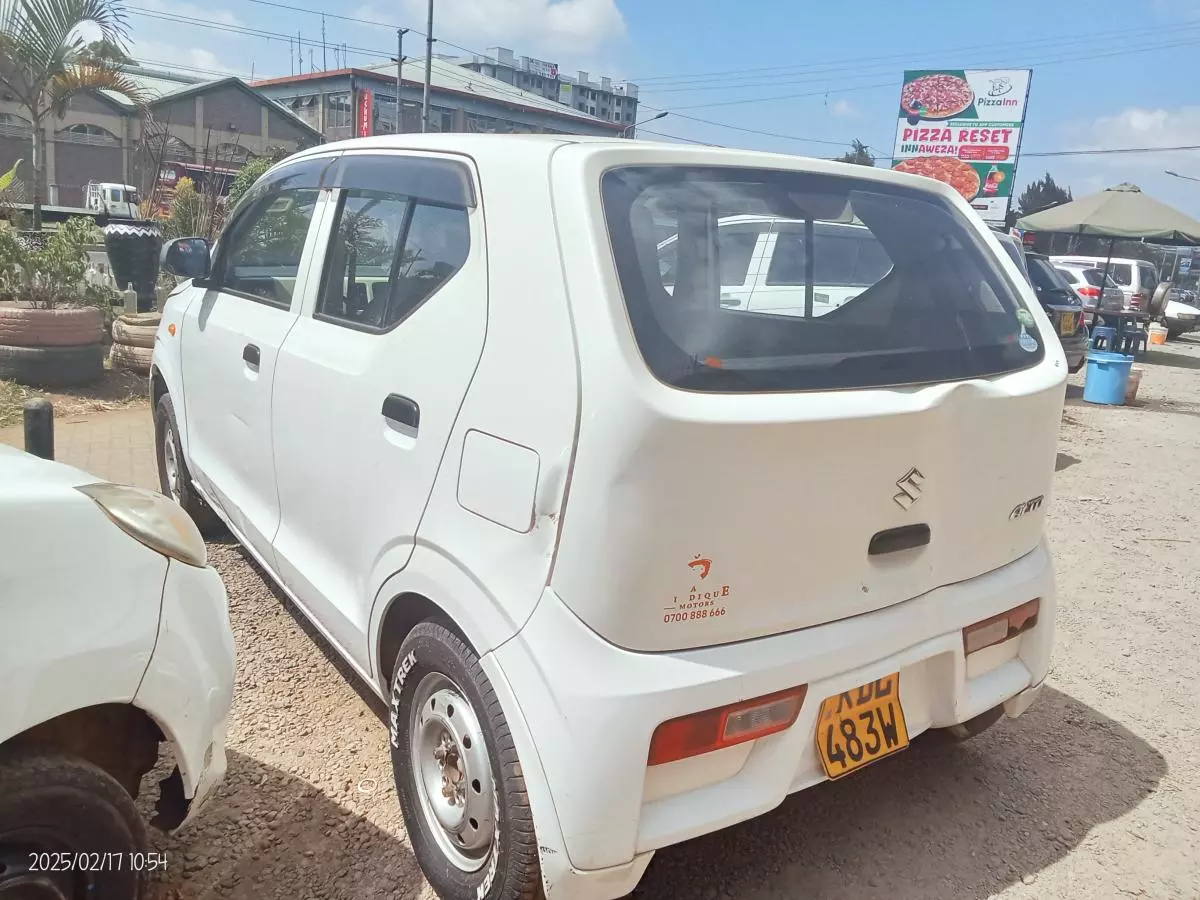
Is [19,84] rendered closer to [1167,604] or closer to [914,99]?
[1167,604]

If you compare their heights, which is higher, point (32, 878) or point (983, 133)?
point (983, 133)

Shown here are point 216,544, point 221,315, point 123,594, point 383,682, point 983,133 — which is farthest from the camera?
point 983,133

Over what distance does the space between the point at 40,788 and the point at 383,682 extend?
0.94 metres

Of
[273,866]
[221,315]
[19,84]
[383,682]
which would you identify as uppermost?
[19,84]

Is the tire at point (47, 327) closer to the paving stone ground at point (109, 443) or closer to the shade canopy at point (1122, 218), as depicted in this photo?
the paving stone ground at point (109, 443)

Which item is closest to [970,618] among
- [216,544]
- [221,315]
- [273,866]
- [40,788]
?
[273,866]

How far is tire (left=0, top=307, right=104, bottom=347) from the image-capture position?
21.4 ft

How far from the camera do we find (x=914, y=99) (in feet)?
73.5

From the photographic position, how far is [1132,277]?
66.5 feet

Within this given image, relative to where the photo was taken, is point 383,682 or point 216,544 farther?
point 216,544

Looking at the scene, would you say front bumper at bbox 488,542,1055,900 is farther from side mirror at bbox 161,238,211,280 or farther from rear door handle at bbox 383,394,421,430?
side mirror at bbox 161,238,211,280

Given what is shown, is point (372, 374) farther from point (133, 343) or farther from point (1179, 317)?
point (1179, 317)

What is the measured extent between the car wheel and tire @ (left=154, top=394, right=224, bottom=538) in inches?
88.2

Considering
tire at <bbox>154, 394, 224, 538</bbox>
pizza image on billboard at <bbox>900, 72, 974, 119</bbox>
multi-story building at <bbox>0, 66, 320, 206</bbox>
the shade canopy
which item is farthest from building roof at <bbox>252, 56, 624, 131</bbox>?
tire at <bbox>154, 394, 224, 538</bbox>
